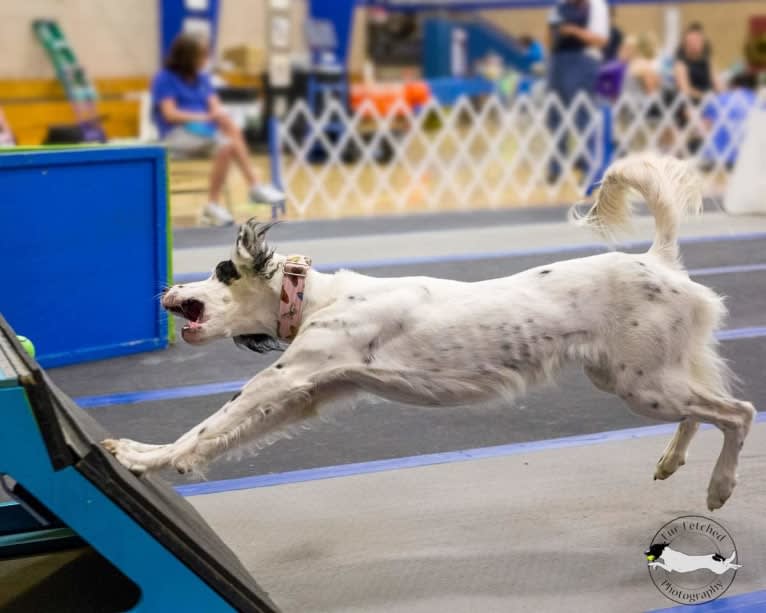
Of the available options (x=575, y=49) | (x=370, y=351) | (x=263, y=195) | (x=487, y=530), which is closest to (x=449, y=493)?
(x=487, y=530)

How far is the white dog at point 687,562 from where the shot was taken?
2.94 metres

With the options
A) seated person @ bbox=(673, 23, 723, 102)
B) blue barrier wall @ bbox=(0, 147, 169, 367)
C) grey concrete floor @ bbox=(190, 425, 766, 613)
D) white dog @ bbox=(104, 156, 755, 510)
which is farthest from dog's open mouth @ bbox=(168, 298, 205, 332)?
seated person @ bbox=(673, 23, 723, 102)

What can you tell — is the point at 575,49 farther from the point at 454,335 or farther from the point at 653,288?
the point at 454,335

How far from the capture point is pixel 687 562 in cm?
298

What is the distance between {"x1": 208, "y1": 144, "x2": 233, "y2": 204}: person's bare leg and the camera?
9.30 m

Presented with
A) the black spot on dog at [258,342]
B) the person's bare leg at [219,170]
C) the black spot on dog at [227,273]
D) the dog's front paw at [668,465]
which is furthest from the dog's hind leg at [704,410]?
the person's bare leg at [219,170]

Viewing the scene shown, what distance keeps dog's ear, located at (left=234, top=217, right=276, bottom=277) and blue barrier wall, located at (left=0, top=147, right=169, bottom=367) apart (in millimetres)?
2265

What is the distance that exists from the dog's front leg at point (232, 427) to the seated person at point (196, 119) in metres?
6.51

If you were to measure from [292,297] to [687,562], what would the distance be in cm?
127

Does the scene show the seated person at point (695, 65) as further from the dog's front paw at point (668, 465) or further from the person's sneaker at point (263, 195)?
the dog's front paw at point (668, 465)

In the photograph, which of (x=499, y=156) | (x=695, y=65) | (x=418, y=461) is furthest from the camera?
(x=695, y=65)

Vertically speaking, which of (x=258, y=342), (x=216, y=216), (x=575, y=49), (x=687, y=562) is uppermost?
(x=575, y=49)

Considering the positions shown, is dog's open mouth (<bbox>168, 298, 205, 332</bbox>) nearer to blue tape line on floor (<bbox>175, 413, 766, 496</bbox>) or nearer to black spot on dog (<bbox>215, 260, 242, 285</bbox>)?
black spot on dog (<bbox>215, 260, 242, 285</bbox>)

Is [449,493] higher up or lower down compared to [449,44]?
lower down
